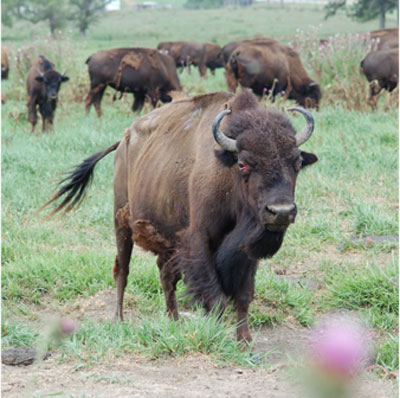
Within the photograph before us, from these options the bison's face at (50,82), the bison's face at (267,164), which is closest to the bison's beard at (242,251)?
the bison's face at (267,164)

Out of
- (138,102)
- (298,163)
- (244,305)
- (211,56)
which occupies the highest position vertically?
(298,163)

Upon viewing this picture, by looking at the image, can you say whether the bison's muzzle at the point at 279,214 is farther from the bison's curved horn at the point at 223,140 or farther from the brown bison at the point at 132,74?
the brown bison at the point at 132,74

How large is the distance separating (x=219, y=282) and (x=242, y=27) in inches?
1880

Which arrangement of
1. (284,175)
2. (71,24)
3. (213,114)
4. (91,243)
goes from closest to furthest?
(284,175)
(213,114)
(91,243)
(71,24)

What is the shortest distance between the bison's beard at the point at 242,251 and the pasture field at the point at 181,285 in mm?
255

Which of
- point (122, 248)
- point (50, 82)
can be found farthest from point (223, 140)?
point (50, 82)

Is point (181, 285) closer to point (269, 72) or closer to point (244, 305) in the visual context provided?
point (244, 305)

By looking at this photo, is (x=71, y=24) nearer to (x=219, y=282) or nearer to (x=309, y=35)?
(x=309, y=35)

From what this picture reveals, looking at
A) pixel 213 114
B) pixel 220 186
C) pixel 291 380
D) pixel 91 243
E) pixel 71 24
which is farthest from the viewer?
pixel 71 24

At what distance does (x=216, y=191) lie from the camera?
11.5ft

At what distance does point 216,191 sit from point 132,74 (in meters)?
11.4

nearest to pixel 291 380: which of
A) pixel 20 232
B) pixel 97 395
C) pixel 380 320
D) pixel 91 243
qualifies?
pixel 97 395

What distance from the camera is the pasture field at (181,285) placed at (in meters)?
2.84

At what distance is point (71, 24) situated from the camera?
53656 mm
